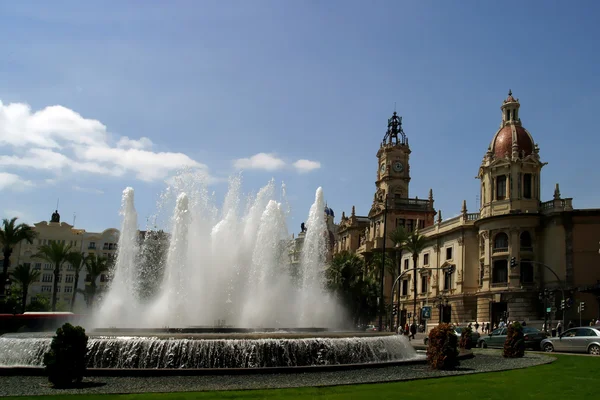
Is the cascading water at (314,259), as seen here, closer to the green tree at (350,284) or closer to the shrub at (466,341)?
the shrub at (466,341)

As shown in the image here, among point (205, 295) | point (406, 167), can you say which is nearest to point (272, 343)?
point (205, 295)

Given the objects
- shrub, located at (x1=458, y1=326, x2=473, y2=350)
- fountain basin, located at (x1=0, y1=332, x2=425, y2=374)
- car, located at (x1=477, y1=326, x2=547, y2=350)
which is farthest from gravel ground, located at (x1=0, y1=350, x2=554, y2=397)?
car, located at (x1=477, y1=326, x2=547, y2=350)

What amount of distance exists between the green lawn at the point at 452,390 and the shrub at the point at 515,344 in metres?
6.93

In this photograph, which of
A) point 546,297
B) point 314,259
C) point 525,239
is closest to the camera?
point 314,259

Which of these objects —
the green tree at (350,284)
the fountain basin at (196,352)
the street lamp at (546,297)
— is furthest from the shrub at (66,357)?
the green tree at (350,284)

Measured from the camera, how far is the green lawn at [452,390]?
42.9 feet

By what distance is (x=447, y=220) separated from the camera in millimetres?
67188

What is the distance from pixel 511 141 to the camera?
57875 millimetres

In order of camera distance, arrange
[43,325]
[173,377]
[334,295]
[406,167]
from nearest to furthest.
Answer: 1. [173,377]
2. [43,325]
3. [334,295]
4. [406,167]

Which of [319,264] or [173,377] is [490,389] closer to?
[173,377]

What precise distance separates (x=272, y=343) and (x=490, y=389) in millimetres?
7335

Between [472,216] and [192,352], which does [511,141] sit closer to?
[472,216]

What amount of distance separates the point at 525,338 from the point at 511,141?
31.5 meters

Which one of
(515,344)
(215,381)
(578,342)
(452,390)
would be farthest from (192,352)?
(578,342)
